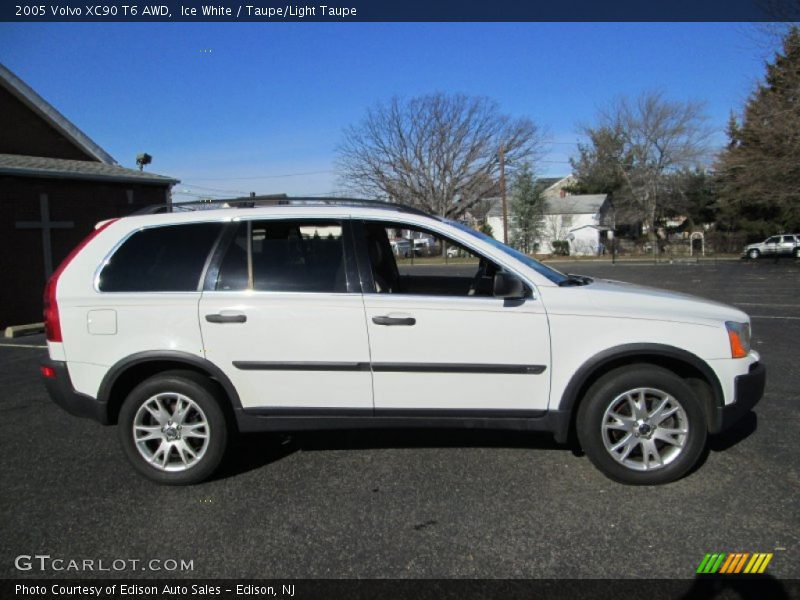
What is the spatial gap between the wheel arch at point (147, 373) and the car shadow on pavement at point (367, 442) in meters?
0.60

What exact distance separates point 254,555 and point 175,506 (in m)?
0.86

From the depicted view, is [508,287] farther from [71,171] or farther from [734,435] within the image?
[71,171]

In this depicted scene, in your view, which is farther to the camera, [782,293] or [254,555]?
[782,293]

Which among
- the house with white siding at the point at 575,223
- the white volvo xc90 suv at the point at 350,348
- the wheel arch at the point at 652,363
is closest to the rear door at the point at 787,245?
the house with white siding at the point at 575,223

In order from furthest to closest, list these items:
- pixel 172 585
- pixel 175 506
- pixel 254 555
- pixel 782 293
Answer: pixel 782 293 < pixel 175 506 < pixel 254 555 < pixel 172 585

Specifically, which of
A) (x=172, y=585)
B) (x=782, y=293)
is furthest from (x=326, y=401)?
(x=782, y=293)

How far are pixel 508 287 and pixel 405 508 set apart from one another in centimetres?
149

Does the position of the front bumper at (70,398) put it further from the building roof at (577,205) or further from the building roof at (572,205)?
the building roof at (577,205)

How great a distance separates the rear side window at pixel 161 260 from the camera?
4.21 metres

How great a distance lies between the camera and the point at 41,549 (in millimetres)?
3334

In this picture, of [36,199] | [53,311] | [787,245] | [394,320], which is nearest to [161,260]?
[53,311]

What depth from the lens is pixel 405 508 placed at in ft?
12.3

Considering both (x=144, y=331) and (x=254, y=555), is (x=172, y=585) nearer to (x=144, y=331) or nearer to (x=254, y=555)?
(x=254, y=555)

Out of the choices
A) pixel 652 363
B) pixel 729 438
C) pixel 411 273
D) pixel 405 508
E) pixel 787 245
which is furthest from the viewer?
pixel 787 245
